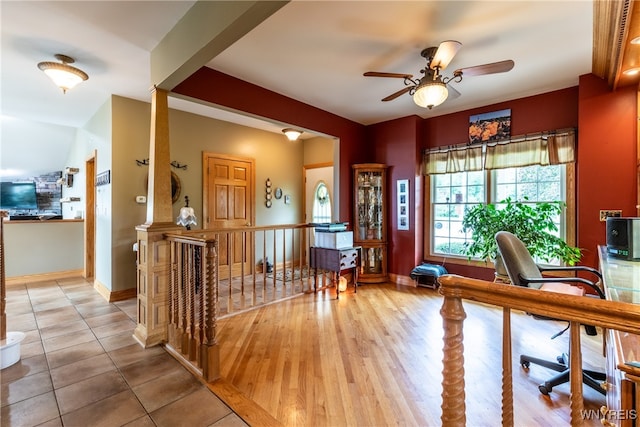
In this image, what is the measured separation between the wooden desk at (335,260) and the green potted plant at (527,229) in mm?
1507

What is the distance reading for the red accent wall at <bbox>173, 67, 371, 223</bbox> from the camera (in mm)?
2912

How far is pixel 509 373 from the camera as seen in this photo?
35.2 inches

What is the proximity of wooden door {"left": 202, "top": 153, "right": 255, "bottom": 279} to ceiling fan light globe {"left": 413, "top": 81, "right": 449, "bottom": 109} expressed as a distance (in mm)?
3114

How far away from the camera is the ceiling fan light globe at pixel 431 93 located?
242 cm

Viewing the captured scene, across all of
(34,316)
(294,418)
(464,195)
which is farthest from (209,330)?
(464,195)

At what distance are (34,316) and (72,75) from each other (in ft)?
8.34

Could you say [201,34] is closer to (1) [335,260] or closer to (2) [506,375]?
(2) [506,375]

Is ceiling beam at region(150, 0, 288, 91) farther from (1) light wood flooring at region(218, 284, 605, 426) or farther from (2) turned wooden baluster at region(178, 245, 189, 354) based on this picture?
(1) light wood flooring at region(218, 284, 605, 426)

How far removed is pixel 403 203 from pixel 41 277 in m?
5.85

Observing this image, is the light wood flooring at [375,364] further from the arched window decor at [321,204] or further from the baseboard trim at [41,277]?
the baseboard trim at [41,277]

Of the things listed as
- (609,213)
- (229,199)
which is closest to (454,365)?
(609,213)

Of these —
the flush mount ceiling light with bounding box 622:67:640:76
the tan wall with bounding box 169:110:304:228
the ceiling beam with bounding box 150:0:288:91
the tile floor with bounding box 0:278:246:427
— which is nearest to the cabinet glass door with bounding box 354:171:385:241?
the tan wall with bounding box 169:110:304:228

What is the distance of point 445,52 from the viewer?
84.9 inches

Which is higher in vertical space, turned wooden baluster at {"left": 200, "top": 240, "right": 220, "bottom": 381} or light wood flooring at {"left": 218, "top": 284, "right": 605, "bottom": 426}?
turned wooden baluster at {"left": 200, "top": 240, "right": 220, "bottom": 381}
